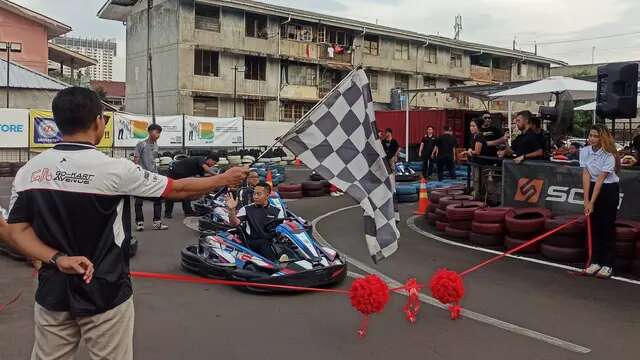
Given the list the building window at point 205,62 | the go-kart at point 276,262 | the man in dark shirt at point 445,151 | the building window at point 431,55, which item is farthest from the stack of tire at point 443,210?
the building window at point 431,55

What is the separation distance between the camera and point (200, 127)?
94.0 ft

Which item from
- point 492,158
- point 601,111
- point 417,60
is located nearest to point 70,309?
point 601,111

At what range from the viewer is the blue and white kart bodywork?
5879 mm

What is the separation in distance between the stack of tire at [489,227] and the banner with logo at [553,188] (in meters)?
0.85

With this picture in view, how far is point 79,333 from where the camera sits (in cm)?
260

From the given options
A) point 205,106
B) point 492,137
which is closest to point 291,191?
point 492,137

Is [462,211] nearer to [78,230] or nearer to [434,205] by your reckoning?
[434,205]

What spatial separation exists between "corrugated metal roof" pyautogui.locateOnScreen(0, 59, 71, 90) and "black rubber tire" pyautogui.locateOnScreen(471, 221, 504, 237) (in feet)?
88.3

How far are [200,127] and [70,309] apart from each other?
26.8m

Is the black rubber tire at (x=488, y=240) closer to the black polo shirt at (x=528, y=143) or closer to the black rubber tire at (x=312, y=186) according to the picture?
the black polo shirt at (x=528, y=143)

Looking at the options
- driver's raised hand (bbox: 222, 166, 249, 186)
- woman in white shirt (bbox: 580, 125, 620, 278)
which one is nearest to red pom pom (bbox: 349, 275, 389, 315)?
driver's raised hand (bbox: 222, 166, 249, 186)

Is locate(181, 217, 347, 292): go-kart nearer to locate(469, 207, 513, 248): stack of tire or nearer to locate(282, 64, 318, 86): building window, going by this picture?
locate(469, 207, 513, 248): stack of tire

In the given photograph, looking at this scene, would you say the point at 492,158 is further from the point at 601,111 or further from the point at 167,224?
the point at 167,224

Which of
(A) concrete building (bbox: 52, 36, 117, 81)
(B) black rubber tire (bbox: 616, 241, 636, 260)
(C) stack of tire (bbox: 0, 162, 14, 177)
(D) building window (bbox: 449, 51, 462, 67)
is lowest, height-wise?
(B) black rubber tire (bbox: 616, 241, 636, 260)
